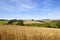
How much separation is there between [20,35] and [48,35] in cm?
132

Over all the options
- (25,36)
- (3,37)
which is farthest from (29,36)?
(3,37)

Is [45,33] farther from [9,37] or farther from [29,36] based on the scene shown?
[9,37]

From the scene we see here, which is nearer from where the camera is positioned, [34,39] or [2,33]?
[34,39]

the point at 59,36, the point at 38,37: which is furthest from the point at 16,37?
the point at 59,36

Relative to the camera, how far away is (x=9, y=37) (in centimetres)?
667

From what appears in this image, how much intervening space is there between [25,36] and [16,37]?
469mm

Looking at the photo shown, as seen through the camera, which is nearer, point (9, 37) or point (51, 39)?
point (51, 39)

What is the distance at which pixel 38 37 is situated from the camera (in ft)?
20.6

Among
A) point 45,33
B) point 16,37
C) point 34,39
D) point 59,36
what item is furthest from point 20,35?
point 59,36

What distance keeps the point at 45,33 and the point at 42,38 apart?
1.02ft

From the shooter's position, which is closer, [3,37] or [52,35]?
[52,35]

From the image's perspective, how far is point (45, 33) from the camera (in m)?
6.41

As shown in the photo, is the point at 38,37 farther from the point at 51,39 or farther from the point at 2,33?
the point at 2,33

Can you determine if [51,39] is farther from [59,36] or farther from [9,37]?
[9,37]
